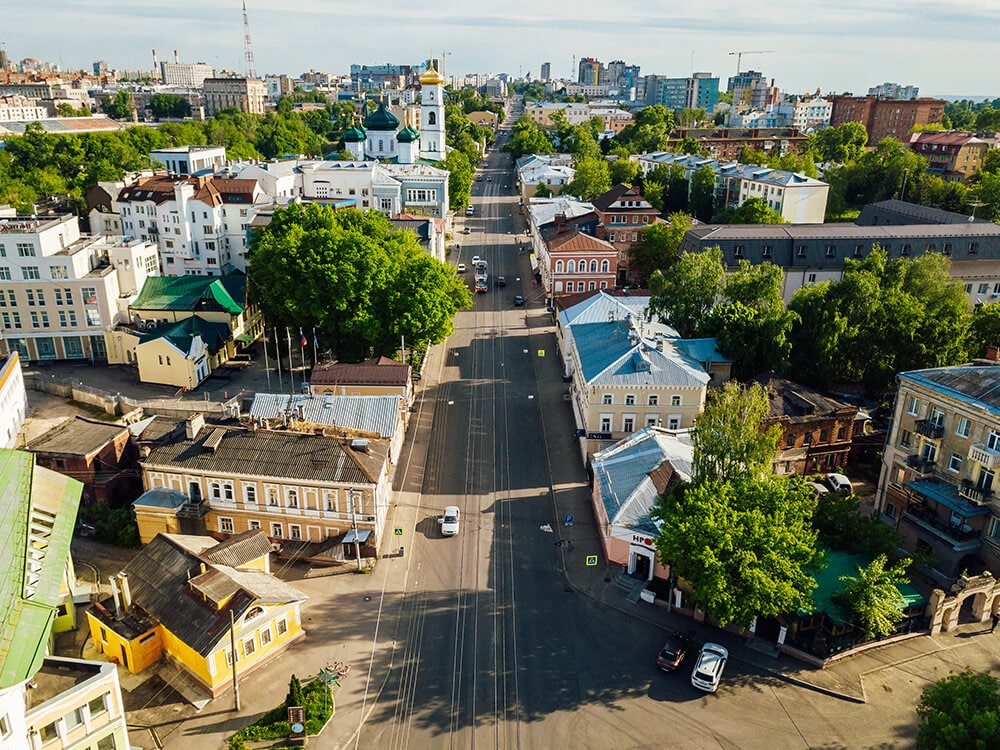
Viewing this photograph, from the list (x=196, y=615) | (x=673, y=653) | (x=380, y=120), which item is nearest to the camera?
(x=196, y=615)

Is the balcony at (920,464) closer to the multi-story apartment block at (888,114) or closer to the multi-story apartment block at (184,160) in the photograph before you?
the multi-story apartment block at (184,160)

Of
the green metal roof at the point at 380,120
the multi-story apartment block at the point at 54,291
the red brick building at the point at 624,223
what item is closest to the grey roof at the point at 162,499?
the multi-story apartment block at the point at 54,291

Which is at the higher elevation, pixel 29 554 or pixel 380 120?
pixel 380 120

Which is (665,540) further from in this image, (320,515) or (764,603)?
(320,515)

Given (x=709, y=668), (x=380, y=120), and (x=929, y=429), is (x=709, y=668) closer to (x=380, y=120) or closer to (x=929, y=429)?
(x=929, y=429)

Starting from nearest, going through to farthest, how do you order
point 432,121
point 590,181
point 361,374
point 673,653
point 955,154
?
point 673,653 < point 361,374 < point 590,181 < point 432,121 < point 955,154

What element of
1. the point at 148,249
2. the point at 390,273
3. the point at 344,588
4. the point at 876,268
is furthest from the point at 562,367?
the point at 148,249

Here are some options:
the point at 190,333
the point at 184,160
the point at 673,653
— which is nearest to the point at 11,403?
the point at 190,333
